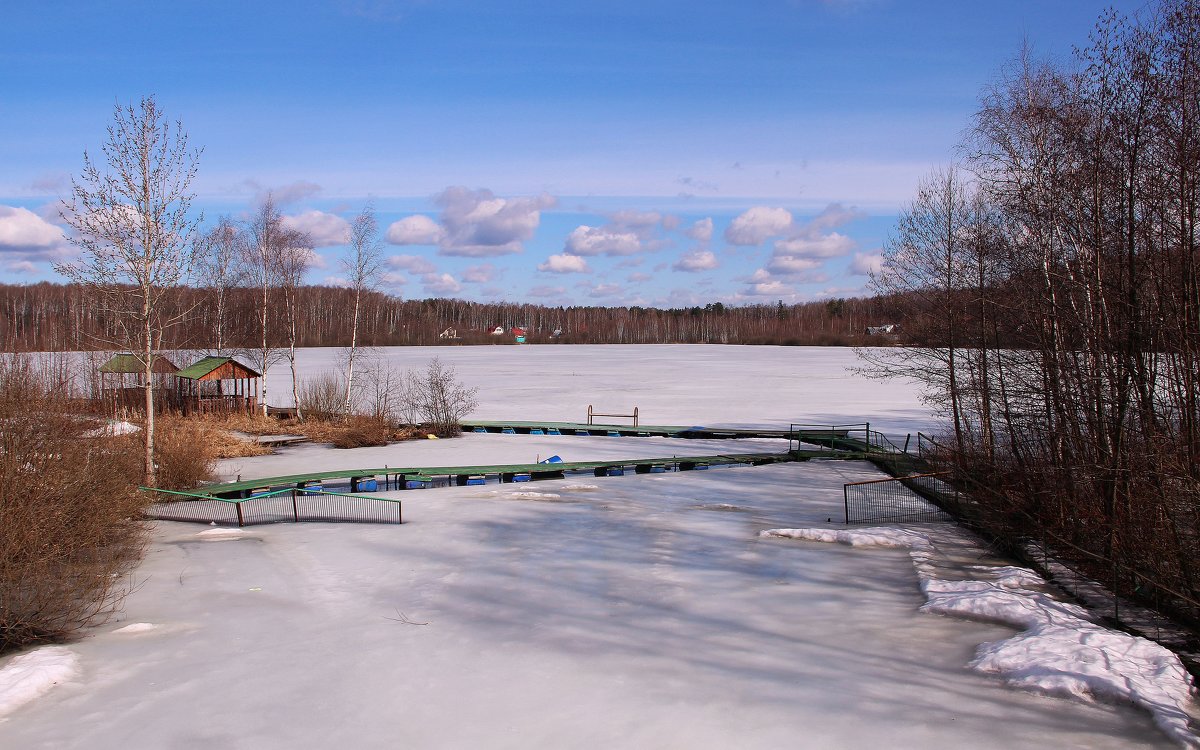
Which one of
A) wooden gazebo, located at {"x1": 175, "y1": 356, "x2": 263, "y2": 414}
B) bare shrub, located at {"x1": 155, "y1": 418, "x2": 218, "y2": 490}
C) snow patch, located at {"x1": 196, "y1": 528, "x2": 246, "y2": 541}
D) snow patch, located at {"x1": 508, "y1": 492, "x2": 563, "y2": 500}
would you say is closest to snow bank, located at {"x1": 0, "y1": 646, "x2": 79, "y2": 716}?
snow patch, located at {"x1": 196, "y1": 528, "x2": 246, "y2": 541}

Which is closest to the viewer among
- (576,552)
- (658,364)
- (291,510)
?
(576,552)

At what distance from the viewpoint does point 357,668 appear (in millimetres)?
8422

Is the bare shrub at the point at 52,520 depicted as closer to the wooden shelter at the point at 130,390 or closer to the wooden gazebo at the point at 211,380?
the wooden shelter at the point at 130,390

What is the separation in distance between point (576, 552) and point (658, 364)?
59.2 meters

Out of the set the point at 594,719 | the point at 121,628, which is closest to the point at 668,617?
the point at 594,719

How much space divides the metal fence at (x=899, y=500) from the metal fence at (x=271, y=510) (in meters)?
9.16

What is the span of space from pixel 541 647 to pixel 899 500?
35.5 feet

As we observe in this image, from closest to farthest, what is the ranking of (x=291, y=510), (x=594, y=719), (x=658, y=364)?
(x=594, y=719) < (x=291, y=510) < (x=658, y=364)

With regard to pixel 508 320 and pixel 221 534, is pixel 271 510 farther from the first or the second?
pixel 508 320

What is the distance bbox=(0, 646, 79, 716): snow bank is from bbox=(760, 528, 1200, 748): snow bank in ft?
30.2

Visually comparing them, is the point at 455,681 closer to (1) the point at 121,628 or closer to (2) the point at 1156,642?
(1) the point at 121,628

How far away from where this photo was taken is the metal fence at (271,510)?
16.3 metres

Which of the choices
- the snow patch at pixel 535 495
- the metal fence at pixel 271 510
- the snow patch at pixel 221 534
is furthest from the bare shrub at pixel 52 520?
the snow patch at pixel 535 495

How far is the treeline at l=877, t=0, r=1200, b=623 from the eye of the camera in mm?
9211
